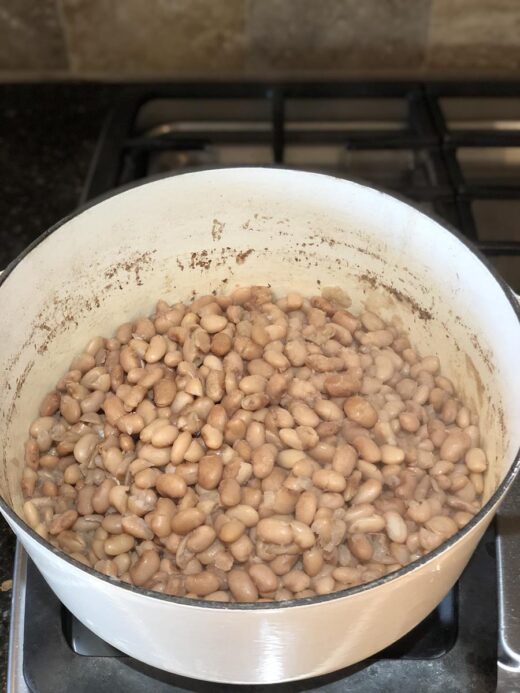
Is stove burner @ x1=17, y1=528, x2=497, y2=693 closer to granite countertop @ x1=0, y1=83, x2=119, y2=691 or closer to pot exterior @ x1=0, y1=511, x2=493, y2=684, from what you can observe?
pot exterior @ x1=0, y1=511, x2=493, y2=684

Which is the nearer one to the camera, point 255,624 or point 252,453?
point 255,624

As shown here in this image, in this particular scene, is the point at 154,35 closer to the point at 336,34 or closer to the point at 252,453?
the point at 336,34

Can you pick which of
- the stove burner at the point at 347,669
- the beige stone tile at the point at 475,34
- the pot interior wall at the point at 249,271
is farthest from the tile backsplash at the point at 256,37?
the stove burner at the point at 347,669

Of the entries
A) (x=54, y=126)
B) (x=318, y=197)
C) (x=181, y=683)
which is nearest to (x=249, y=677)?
(x=181, y=683)

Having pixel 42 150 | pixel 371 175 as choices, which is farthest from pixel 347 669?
pixel 42 150

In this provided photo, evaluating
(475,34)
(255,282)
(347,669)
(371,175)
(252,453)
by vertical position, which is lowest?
(347,669)

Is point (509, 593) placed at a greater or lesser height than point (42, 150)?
lesser

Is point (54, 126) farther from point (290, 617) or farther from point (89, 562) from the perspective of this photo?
point (290, 617)

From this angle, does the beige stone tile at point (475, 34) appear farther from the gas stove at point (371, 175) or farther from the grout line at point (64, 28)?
the grout line at point (64, 28)
